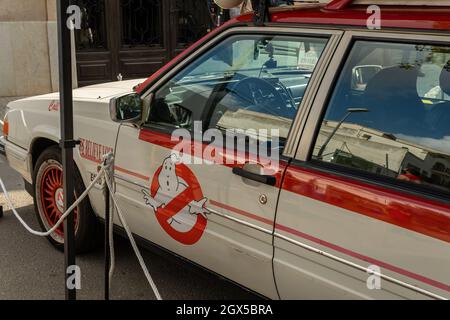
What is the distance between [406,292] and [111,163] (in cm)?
154

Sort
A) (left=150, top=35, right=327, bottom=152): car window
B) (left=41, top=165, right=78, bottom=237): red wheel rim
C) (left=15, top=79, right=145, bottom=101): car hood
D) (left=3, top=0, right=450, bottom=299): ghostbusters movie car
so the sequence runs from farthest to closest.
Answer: (left=41, top=165, right=78, bottom=237): red wheel rim < (left=15, top=79, right=145, bottom=101): car hood < (left=150, top=35, right=327, bottom=152): car window < (left=3, top=0, right=450, bottom=299): ghostbusters movie car

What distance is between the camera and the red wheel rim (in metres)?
3.80

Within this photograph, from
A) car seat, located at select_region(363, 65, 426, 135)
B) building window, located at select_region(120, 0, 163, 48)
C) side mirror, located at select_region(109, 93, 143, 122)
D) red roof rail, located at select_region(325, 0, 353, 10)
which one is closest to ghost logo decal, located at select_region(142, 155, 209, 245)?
side mirror, located at select_region(109, 93, 143, 122)

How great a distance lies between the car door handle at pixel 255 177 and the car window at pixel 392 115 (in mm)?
219

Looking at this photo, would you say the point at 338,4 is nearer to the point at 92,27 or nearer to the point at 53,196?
the point at 53,196

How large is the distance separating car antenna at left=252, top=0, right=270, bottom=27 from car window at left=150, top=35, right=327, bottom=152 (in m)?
0.07

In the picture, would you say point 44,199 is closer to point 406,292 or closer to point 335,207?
point 335,207

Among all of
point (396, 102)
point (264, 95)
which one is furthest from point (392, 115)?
point (264, 95)

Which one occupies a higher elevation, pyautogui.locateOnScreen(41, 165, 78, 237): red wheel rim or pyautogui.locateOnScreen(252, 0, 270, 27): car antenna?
pyautogui.locateOnScreen(252, 0, 270, 27): car antenna

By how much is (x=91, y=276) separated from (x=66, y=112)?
1486mm

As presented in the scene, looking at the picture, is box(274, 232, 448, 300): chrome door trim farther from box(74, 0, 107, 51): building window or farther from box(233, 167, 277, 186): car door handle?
box(74, 0, 107, 51): building window

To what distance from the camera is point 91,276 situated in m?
3.64
